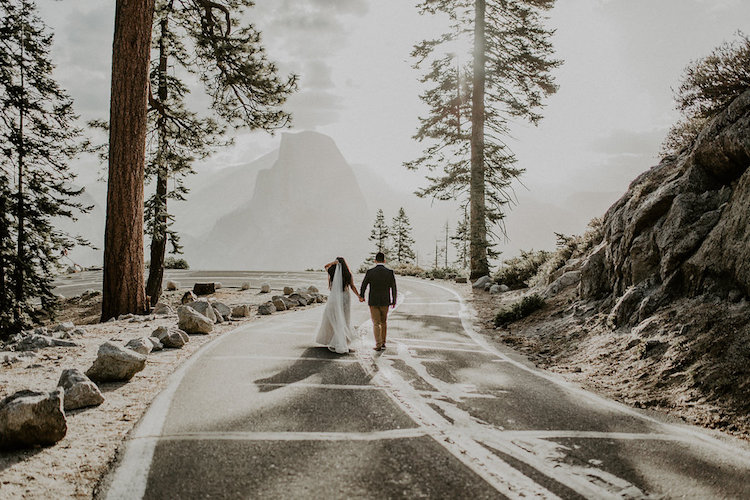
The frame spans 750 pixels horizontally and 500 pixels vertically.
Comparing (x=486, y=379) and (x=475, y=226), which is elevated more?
(x=475, y=226)

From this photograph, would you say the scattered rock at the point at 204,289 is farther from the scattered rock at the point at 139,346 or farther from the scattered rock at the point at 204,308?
the scattered rock at the point at 139,346

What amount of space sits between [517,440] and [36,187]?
716 inches

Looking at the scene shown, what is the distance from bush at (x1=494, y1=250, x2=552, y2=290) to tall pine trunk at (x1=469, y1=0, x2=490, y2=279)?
1812 mm

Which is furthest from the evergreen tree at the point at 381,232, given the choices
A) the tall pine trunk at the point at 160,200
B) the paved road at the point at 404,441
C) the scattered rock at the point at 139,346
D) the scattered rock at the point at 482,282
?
the paved road at the point at 404,441

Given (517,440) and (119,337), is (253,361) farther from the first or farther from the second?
(517,440)

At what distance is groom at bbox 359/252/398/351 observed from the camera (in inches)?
314

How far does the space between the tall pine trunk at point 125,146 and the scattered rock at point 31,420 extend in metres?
7.14

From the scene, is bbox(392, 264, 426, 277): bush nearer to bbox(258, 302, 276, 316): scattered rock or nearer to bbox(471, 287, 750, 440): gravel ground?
bbox(258, 302, 276, 316): scattered rock

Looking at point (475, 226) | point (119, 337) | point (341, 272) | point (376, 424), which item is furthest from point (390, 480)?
point (475, 226)

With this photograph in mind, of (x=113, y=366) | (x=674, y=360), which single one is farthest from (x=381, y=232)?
(x=113, y=366)

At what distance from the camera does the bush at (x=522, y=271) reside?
16.4 m

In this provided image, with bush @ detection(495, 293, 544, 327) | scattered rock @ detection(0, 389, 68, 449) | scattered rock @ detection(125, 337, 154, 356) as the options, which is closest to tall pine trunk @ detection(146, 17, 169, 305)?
scattered rock @ detection(125, 337, 154, 356)

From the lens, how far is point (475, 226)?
18.9m

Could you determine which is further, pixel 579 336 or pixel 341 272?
pixel 341 272
